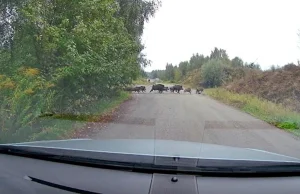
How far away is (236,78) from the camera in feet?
152

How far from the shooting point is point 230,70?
158 ft

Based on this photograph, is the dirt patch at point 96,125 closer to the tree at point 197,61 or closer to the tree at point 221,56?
the tree at point 221,56

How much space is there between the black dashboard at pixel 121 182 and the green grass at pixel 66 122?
5360 millimetres

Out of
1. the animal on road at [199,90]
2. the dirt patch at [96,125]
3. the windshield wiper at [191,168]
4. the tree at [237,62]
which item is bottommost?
the dirt patch at [96,125]

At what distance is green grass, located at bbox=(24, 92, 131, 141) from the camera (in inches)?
343

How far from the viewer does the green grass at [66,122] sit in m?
8.71

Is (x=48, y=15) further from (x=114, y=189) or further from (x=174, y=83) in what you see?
(x=174, y=83)

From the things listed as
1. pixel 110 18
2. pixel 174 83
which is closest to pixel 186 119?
pixel 110 18

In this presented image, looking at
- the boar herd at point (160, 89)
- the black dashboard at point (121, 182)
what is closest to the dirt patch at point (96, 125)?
the black dashboard at point (121, 182)

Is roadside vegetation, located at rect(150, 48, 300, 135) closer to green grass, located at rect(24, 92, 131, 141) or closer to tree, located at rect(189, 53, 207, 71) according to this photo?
tree, located at rect(189, 53, 207, 71)

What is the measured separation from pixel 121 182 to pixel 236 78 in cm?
4507

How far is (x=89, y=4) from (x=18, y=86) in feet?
18.0

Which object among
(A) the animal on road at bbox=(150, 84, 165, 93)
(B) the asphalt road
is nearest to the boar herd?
(A) the animal on road at bbox=(150, 84, 165, 93)

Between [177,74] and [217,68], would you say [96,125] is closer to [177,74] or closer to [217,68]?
[177,74]
